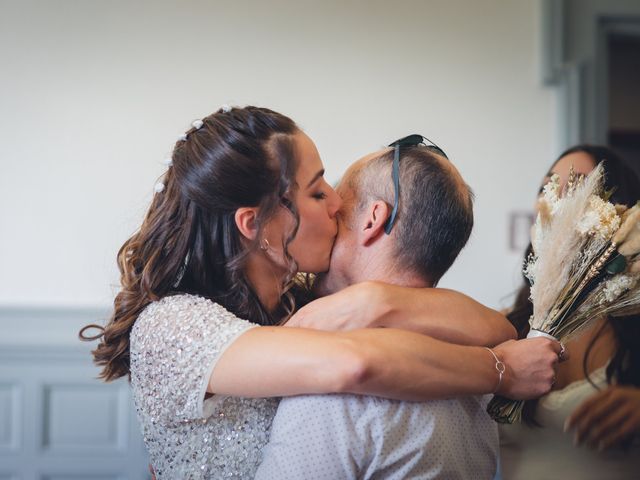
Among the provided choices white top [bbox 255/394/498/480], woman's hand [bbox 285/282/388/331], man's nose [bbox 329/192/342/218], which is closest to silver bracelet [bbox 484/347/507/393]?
white top [bbox 255/394/498/480]

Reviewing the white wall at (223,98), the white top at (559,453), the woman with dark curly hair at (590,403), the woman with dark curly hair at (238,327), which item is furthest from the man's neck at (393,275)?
the white wall at (223,98)

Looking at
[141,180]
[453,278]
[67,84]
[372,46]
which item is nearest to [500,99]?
[372,46]

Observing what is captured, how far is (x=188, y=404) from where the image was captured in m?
1.31

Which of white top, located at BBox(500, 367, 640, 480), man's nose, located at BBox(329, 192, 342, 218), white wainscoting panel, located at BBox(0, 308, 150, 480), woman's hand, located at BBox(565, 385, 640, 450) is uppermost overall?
man's nose, located at BBox(329, 192, 342, 218)

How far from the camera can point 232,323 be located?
4.26 feet

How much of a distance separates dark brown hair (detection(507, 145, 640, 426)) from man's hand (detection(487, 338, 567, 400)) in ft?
2.03

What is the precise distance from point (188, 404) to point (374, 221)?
0.50 meters

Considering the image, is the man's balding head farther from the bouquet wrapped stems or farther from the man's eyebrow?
the bouquet wrapped stems

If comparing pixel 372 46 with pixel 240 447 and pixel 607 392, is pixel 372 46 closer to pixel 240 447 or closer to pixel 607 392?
pixel 607 392

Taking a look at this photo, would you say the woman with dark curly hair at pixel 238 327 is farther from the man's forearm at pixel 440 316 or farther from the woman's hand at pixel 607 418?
the woman's hand at pixel 607 418

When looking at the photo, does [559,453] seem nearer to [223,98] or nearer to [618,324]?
[618,324]

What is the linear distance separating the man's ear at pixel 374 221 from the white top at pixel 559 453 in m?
0.83

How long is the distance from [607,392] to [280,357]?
1.01 meters

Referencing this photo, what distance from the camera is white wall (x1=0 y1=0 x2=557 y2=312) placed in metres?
3.13
